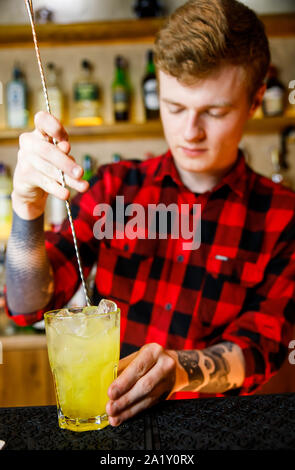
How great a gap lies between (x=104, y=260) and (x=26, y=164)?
2.06ft

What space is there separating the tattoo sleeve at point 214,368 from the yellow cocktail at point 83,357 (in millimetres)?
337

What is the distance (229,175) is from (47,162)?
2.41ft

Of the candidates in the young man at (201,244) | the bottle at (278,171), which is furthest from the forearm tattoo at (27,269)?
the bottle at (278,171)

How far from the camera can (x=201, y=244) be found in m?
1.34

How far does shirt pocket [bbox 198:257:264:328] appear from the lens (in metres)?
1.28

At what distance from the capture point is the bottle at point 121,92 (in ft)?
7.92

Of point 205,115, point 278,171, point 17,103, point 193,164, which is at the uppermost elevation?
point 205,115

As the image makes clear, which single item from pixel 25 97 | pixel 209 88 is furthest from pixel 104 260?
pixel 25 97

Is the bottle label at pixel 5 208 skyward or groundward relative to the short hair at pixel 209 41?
groundward

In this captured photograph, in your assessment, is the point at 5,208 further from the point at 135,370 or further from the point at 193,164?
the point at 135,370

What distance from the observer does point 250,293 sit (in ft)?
4.37

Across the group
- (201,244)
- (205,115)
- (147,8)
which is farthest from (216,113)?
(147,8)
